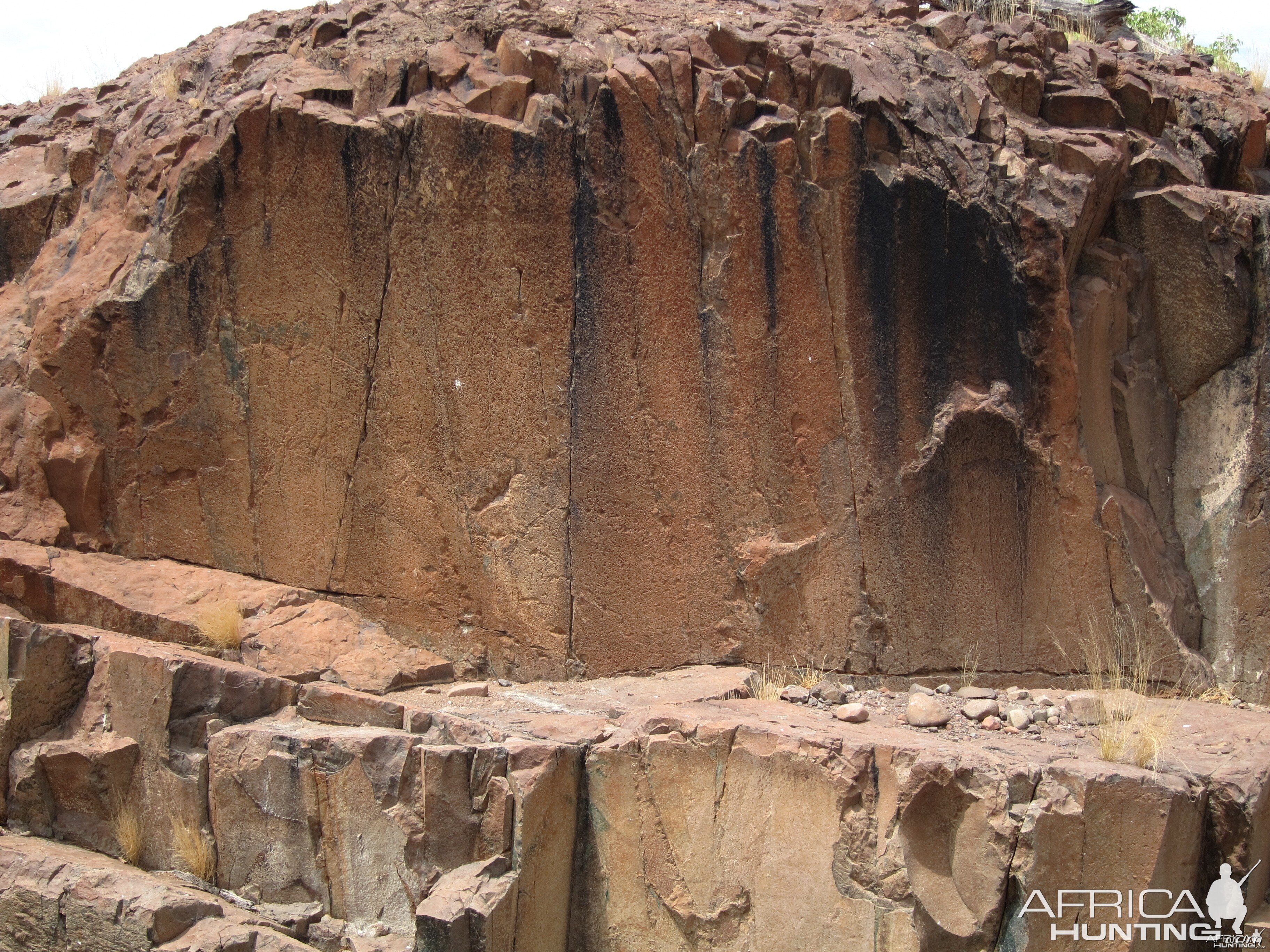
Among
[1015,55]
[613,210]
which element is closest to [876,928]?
[613,210]

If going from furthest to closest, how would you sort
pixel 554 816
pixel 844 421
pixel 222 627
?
1. pixel 844 421
2. pixel 222 627
3. pixel 554 816

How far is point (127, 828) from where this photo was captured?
17.6ft

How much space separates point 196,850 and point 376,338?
2632 mm

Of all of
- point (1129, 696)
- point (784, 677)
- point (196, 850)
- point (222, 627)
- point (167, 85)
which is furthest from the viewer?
point (167, 85)

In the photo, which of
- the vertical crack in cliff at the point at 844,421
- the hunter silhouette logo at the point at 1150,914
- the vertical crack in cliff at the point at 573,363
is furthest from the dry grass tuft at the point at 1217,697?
the vertical crack in cliff at the point at 573,363

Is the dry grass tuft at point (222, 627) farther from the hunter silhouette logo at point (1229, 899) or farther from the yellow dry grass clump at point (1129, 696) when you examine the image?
the hunter silhouette logo at point (1229, 899)

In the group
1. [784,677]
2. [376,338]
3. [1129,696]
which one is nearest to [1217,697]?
[1129,696]

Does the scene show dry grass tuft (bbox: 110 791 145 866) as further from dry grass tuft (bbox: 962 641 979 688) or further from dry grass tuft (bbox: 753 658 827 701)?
dry grass tuft (bbox: 962 641 979 688)

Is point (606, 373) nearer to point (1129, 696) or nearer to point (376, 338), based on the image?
point (376, 338)

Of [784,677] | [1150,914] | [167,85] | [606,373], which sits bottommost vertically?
[1150,914]

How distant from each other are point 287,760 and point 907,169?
165 inches

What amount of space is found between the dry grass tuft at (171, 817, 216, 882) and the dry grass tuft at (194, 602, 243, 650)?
2.95 feet

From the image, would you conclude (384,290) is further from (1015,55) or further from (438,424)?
(1015,55)

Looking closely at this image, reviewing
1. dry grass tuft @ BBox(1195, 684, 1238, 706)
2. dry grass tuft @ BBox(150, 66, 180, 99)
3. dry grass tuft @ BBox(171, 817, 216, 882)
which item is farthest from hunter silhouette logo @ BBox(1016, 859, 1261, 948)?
dry grass tuft @ BBox(150, 66, 180, 99)
